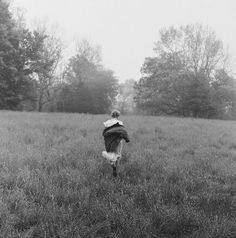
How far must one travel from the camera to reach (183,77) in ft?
114

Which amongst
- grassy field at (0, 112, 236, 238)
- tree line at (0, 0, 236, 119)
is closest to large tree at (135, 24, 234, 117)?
tree line at (0, 0, 236, 119)

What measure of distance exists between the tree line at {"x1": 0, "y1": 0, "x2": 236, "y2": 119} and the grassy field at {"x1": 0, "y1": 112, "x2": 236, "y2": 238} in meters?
25.4

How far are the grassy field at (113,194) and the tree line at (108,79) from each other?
2545 cm

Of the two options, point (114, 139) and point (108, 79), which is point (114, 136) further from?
point (108, 79)

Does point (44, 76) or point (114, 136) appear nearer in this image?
point (114, 136)

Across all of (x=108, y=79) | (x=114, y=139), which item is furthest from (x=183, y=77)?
(x=114, y=139)

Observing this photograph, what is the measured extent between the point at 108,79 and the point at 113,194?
41822 mm

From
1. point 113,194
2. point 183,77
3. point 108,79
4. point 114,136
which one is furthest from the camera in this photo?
point 108,79

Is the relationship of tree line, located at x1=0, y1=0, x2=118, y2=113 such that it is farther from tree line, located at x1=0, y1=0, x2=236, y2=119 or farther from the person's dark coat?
the person's dark coat

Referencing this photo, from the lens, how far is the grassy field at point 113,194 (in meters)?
3.57

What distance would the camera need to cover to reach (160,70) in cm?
3775

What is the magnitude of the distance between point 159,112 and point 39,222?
3590 cm

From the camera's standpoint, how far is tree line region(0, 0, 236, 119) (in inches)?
1225

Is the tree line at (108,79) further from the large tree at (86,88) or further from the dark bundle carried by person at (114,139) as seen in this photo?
the dark bundle carried by person at (114,139)
